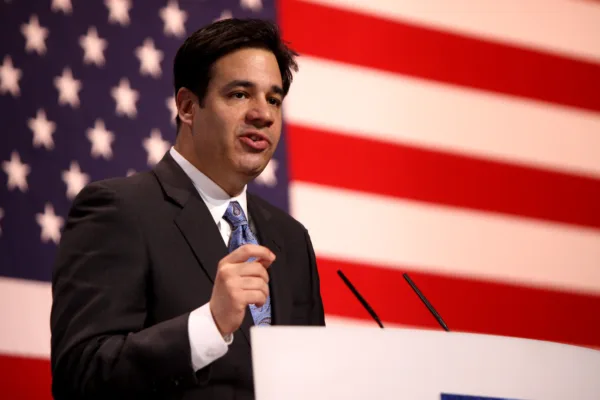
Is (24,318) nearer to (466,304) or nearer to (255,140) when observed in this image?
(255,140)

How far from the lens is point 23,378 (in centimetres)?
260

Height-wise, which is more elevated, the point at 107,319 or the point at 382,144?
the point at 382,144

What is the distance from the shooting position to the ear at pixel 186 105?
6.57 feet

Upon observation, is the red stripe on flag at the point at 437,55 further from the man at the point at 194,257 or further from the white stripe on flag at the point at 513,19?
the man at the point at 194,257

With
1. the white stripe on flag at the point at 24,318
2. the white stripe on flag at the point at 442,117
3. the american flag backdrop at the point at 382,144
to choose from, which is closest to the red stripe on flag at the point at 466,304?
the american flag backdrop at the point at 382,144

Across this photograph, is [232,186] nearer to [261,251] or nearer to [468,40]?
[261,251]

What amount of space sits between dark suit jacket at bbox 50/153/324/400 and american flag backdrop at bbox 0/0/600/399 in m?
0.95

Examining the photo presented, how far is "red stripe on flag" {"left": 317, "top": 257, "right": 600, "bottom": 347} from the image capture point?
3.12 meters

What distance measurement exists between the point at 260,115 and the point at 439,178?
158 cm

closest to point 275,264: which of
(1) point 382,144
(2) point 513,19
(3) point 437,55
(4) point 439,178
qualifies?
(1) point 382,144


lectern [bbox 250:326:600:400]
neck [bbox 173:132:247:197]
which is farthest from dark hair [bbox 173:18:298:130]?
lectern [bbox 250:326:600:400]

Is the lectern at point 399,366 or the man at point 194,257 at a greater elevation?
the man at point 194,257

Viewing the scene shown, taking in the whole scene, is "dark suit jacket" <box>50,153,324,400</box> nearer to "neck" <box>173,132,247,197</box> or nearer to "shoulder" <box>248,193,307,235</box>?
"neck" <box>173,132,247,197</box>

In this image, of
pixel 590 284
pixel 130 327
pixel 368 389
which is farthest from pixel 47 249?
pixel 590 284
